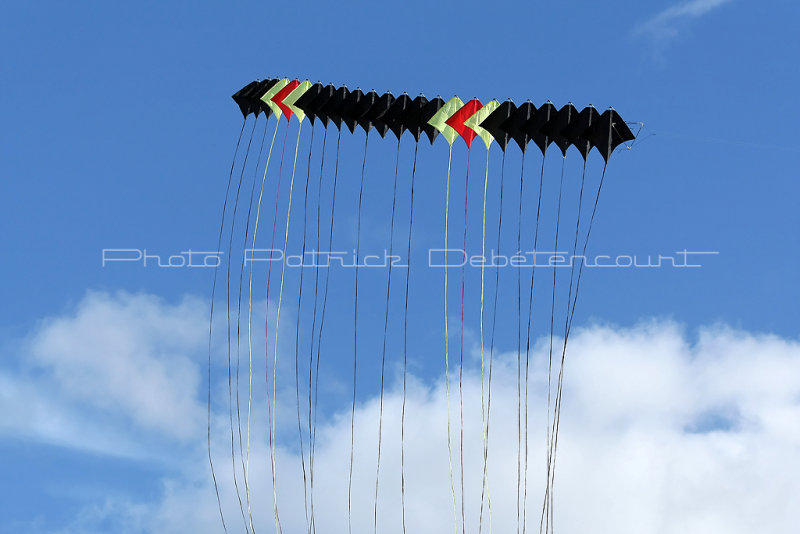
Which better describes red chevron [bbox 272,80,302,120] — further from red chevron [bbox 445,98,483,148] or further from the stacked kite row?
red chevron [bbox 445,98,483,148]

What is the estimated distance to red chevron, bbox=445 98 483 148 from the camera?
26.0 metres

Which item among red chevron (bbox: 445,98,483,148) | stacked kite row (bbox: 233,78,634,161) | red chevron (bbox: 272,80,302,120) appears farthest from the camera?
red chevron (bbox: 272,80,302,120)

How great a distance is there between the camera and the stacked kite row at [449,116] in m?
24.5

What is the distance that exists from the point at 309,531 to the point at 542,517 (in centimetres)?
570

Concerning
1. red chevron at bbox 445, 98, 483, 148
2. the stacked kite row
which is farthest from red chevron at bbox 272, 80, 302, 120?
red chevron at bbox 445, 98, 483, 148

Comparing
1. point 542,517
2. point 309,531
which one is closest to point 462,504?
point 542,517

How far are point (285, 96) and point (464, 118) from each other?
5.55 meters

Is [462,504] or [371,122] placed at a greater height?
[371,122]

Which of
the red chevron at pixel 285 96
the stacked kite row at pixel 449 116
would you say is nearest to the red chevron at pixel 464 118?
the stacked kite row at pixel 449 116

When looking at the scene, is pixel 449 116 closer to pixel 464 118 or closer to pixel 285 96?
pixel 464 118

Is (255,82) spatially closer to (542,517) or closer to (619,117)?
(619,117)

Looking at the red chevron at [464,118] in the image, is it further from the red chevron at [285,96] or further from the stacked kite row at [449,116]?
the red chevron at [285,96]

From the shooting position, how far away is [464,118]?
1026 inches

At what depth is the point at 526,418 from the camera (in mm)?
21781
